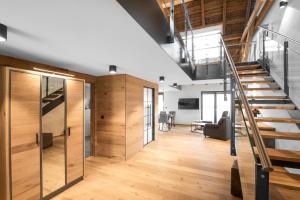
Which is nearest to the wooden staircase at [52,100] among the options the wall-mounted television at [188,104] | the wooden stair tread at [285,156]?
the wooden stair tread at [285,156]

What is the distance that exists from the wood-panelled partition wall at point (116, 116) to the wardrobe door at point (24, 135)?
6.45 feet

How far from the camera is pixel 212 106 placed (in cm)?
908

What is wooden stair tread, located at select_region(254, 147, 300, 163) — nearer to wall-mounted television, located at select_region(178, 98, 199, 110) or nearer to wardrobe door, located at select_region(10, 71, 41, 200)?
wardrobe door, located at select_region(10, 71, 41, 200)

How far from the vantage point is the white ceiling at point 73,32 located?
1.13m

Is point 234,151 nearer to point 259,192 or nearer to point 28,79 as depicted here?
point 259,192

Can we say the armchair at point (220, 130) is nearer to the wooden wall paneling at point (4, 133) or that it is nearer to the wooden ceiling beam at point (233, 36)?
the wooden ceiling beam at point (233, 36)

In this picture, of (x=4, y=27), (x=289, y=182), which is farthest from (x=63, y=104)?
(x=289, y=182)

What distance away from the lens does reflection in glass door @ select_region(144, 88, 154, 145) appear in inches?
215

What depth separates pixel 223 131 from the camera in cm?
592

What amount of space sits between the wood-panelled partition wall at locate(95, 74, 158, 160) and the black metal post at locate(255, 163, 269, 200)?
3350 millimetres

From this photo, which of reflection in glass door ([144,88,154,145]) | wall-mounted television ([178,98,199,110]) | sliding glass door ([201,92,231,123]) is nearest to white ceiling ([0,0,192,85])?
reflection in glass door ([144,88,154,145])

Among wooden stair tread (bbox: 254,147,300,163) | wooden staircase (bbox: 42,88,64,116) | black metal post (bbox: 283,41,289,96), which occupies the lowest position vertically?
wooden stair tread (bbox: 254,147,300,163)

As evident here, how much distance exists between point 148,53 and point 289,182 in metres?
2.18

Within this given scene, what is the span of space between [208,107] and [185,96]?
1.49 metres
